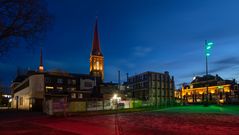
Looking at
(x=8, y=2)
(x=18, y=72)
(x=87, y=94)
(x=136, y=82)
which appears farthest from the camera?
(x=18, y=72)

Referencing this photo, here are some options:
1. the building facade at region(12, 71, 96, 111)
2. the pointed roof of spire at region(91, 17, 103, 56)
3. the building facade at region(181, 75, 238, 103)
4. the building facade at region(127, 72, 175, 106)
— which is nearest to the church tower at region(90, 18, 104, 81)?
the pointed roof of spire at region(91, 17, 103, 56)

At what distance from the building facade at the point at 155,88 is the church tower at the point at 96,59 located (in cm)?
6058

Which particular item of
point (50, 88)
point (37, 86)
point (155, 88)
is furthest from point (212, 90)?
point (37, 86)

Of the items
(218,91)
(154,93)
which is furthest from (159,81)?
(218,91)

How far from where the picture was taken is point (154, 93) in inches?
2995

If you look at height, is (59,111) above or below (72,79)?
below

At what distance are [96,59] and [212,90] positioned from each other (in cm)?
6680

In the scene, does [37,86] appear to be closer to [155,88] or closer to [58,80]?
[58,80]

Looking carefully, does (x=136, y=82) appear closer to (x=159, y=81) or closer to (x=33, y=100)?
(x=159, y=81)

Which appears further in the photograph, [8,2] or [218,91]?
[218,91]

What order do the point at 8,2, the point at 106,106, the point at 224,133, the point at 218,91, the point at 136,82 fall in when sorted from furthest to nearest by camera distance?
the point at 218,91, the point at 136,82, the point at 106,106, the point at 224,133, the point at 8,2

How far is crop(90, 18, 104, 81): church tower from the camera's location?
14275 cm

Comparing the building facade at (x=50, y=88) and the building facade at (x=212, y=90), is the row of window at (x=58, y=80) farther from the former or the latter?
the building facade at (x=212, y=90)

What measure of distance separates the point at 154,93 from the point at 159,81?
447cm
